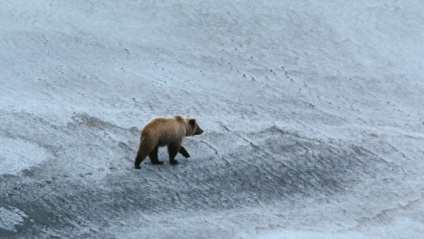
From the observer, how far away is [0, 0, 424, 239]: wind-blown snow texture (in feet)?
26.3

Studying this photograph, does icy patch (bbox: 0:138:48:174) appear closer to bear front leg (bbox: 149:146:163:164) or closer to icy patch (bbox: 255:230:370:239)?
bear front leg (bbox: 149:146:163:164)

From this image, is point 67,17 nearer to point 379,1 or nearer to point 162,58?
point 162,58

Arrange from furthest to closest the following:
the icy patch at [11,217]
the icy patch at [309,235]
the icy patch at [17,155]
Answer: the icy patch at [17,155], the icy patch at [309,235], the icy patch at [11,217]

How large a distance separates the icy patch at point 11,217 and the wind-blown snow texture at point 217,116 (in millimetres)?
18

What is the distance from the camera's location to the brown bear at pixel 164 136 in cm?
878

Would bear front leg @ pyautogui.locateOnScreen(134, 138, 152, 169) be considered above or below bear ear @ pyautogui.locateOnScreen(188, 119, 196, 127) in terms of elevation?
below

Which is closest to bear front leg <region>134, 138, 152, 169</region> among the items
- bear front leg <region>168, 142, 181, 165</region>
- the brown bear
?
the brown bear

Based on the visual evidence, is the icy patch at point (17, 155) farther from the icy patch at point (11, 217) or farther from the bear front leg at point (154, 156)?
the bear front leg at point (154, 156)

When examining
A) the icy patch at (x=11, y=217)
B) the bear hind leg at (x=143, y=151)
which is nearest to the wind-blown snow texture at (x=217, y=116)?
the icy patch at (x=11, y=217)

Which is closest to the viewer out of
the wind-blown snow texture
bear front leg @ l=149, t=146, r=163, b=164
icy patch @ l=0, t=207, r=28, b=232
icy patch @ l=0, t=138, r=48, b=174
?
icy patch @ l=0, t=207, r=28, b=232

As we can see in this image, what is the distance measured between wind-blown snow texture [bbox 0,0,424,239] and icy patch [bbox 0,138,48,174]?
0.03 meters

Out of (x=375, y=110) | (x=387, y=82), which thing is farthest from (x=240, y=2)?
(x=375, y=110)

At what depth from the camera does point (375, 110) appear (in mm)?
12461

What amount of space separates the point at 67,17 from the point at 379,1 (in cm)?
786
